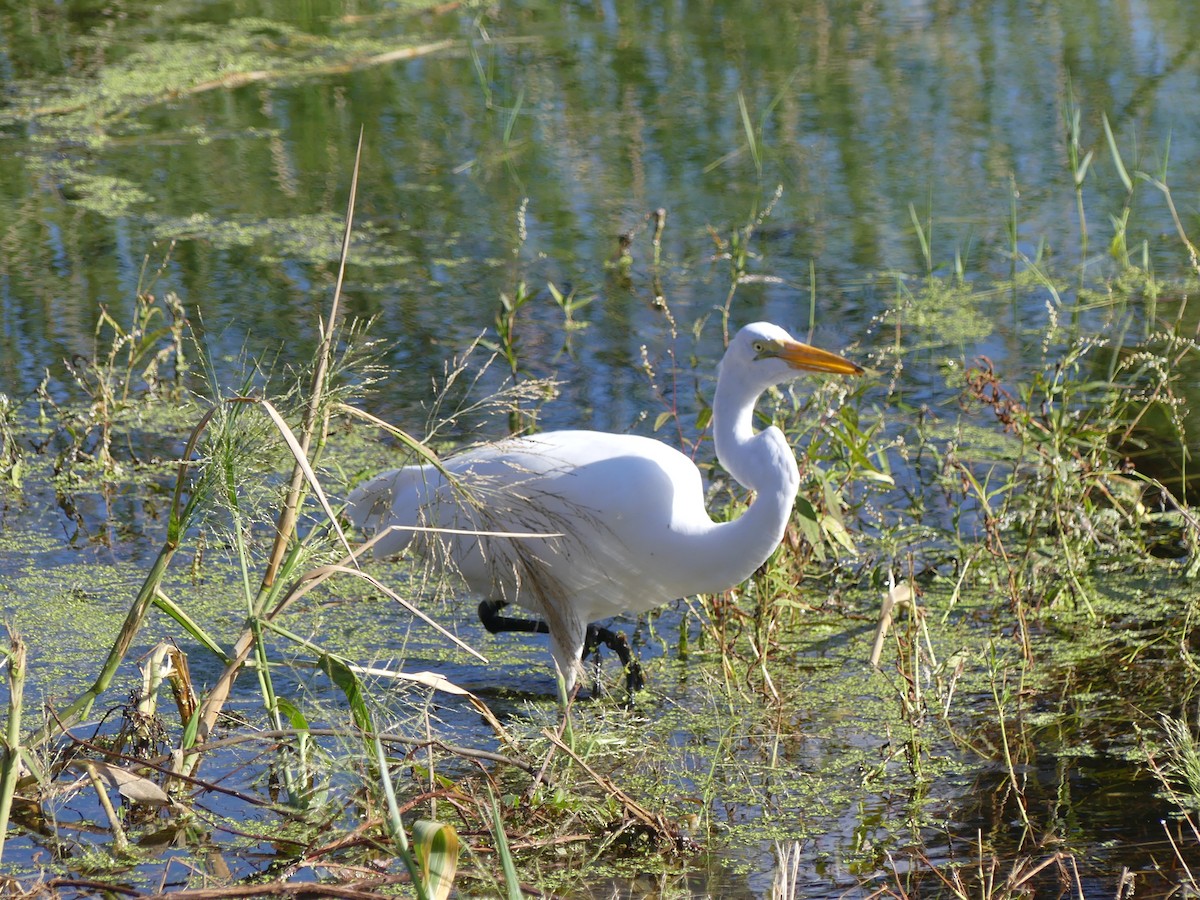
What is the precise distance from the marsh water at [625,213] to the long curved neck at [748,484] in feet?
1.19

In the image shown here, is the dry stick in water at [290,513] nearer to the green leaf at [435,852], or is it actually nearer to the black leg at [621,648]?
the green leaf at [435,852]

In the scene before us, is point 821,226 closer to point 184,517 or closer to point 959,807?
Result: point 959,807

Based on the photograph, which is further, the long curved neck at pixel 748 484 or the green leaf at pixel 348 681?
the long curved neck at pixel 748 484

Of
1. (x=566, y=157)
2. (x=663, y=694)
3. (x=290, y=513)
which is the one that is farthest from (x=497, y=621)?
(x=566, y=157)

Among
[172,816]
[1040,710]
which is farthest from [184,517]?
[1040,710]

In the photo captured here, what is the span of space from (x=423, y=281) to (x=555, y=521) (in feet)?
9.37

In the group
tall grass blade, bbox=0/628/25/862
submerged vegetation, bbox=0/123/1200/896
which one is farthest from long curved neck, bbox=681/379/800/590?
tall grass blade, bbox=0/628/25/862

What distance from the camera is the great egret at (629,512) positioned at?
325 centimetres

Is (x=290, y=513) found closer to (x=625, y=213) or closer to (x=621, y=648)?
(x=621, y=648)

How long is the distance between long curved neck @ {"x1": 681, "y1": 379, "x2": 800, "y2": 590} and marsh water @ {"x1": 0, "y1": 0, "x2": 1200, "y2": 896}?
363mm

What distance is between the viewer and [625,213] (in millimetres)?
6609

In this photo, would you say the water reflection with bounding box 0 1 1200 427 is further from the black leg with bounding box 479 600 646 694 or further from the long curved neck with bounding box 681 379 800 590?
the long curved neck with bounding box 681 379 800 590

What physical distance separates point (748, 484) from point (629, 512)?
269 millimetres

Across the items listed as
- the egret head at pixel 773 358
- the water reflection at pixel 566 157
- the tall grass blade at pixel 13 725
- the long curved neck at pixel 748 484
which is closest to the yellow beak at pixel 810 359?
the egret head at pixel 773 358
